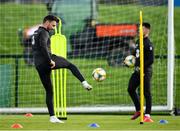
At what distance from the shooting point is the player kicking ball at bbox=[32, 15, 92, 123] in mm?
15508

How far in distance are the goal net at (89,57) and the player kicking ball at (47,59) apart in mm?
3104

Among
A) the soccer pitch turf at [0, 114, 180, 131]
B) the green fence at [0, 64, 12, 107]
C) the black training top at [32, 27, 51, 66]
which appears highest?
the black training top at [32, 27, 51, 66]

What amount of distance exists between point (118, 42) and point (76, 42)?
1.50 m

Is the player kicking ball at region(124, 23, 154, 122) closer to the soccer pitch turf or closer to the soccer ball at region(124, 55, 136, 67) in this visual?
the soccer ball at region(124, 55, 136, 67)

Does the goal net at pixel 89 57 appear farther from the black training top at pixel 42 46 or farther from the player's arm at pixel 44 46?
the player's arm at pixel 44 46

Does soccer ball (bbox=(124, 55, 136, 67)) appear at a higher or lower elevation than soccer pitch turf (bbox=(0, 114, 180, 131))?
higher

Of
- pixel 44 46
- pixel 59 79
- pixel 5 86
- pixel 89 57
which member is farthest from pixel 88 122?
pixel 89 57

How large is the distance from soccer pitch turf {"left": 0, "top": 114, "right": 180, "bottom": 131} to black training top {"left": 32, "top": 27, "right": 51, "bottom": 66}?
129cm

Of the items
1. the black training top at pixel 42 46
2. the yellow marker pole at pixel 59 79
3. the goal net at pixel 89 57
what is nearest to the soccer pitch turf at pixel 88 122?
the yellow marker pole at pixel 59 79

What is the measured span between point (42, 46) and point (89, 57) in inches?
253

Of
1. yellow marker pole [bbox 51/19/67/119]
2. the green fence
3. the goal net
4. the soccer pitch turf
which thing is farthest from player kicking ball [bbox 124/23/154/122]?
the green fence

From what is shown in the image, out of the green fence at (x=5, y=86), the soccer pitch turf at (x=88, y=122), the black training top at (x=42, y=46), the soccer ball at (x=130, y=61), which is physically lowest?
the soccer pitch turf at (x=88, y=122)

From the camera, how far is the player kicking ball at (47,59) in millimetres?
15508

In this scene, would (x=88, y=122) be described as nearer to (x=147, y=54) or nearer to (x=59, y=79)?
(x=59, y=79)
